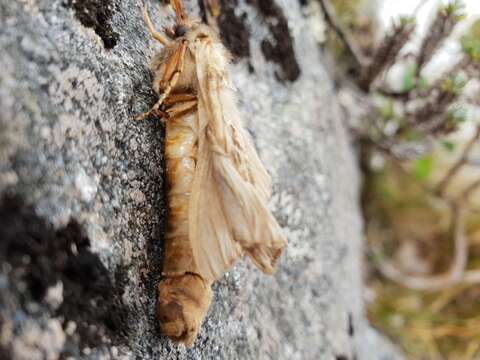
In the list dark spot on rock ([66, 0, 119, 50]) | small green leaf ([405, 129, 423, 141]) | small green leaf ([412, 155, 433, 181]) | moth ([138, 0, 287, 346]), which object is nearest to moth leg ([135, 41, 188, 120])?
moth ([138, 0, 287, 346])

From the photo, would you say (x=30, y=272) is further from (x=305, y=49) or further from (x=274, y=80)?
(x=305, y=49)

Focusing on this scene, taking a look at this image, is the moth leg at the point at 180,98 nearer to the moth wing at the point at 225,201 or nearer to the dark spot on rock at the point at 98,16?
the moth wing at the point at 225,201

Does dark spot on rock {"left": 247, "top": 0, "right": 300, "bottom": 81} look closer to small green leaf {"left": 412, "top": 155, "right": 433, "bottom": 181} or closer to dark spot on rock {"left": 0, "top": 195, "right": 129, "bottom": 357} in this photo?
dark spot on rock {"left": 0, "top": 195, "right": 129, "bottom": 357}

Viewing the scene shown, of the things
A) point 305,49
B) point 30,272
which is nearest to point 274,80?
point 305,49

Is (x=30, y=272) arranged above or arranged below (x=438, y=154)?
above

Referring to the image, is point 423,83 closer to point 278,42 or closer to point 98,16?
point 278,42

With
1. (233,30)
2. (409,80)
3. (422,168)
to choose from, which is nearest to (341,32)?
(409,80)
